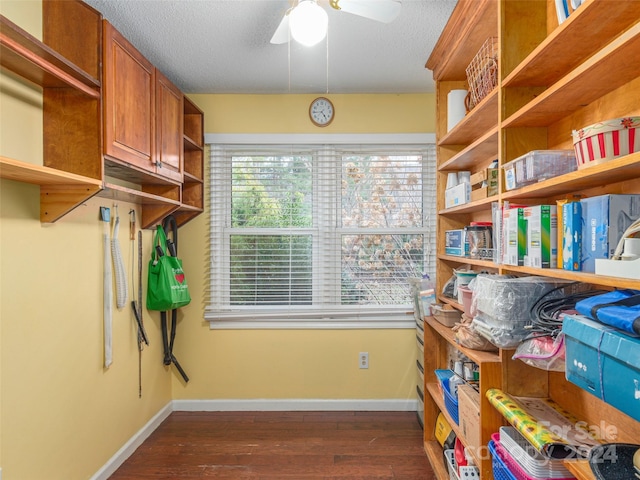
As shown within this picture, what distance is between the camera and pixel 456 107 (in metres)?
2.21

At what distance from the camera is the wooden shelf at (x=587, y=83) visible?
95 cm

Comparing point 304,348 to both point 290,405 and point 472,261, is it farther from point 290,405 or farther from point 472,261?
point 472,261

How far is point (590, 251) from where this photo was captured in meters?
1.11

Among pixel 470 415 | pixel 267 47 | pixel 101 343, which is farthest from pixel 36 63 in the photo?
pixel 470 415

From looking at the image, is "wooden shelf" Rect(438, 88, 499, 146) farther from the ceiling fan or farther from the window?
the window

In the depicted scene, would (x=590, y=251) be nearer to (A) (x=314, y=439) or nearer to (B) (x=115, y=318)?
(A) (x=314, y=439)

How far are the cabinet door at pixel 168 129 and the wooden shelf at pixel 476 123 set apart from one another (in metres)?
1.70

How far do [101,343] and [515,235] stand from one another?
7.13ft

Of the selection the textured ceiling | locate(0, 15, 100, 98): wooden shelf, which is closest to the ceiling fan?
the textured ceiling

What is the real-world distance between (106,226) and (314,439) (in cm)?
191

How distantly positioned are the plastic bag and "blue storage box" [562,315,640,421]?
0.16 m

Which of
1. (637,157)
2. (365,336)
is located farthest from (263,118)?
(637,157)

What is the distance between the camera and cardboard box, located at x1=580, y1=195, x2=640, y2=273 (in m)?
1.03

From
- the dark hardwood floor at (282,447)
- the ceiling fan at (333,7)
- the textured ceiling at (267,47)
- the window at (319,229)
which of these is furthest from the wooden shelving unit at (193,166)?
the dark hardwood floor at (282,447)
